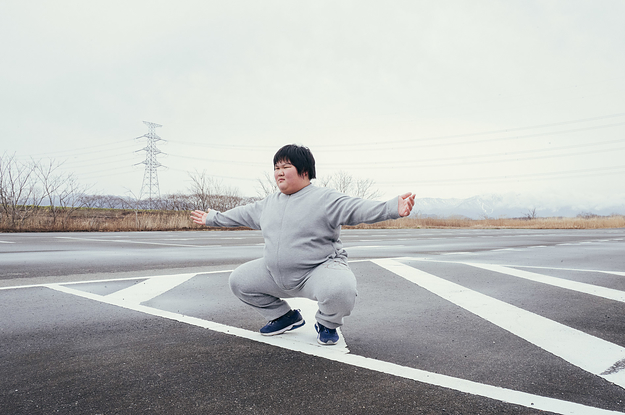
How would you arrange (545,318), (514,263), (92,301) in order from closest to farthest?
1. (545,318)
2. (92,301)
3. (514,263)

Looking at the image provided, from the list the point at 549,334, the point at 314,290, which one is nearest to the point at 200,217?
the point at 314,290

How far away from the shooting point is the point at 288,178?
2998mm

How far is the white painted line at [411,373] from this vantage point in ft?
6.75

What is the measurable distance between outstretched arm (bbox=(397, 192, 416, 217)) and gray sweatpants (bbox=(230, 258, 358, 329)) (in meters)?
0.57

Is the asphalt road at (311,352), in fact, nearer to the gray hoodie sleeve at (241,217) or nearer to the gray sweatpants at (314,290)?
the gray sweatpants at (314,290)

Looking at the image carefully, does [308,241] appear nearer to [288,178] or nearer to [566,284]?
[288,178]

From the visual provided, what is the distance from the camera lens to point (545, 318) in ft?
12.8

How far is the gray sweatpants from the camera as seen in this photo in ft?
9.15

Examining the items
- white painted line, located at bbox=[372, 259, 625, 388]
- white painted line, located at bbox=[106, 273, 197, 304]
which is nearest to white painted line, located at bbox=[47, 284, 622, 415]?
white painted line, located at bbox=[372, 259, 625, 388]

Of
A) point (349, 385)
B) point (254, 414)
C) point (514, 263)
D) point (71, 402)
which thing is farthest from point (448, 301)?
point (514, 263)

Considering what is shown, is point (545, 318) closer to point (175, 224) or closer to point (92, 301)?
point (92, 301)

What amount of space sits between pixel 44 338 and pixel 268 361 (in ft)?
5.57

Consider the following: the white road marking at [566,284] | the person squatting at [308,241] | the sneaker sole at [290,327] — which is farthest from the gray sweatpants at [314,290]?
the white road marking at [566,284]

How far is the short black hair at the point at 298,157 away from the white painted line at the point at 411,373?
3.88 feet
